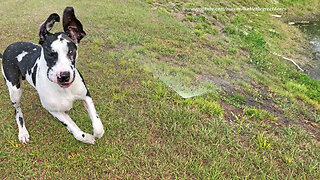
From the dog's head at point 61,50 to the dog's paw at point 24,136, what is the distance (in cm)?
180

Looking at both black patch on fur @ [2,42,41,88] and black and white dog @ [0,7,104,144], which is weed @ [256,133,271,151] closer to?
black and white dog @ [0,7,104,144]

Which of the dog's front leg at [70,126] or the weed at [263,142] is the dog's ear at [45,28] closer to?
the dog's front leg at [70,126]

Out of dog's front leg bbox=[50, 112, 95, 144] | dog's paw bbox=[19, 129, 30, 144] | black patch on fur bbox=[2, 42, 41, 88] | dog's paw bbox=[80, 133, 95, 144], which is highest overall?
black patch on fur bbox=[2, 42, 41, 88]

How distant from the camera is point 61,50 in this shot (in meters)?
3.24

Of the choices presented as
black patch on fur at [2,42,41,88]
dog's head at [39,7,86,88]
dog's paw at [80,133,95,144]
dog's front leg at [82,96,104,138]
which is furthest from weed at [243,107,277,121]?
black patch on fur at [2,42,41,88]

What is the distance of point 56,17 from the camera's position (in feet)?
11.7

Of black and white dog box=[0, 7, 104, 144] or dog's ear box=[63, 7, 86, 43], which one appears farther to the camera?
dog's ear box=[63, 7, 86, 43]

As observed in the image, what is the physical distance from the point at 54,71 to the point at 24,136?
6.54 ft

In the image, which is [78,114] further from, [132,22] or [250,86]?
[132,22]

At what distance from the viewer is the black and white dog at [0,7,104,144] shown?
3.23 meters

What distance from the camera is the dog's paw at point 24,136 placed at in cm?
425

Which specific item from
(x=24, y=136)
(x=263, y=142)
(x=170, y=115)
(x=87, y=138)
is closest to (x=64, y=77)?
(x=87, y=138)

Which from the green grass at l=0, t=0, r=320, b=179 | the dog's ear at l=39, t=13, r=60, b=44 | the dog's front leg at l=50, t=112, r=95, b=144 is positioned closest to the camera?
the dog's ear at l=39, t=13, r=60, b=44

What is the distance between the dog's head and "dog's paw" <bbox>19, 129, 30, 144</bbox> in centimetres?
180
